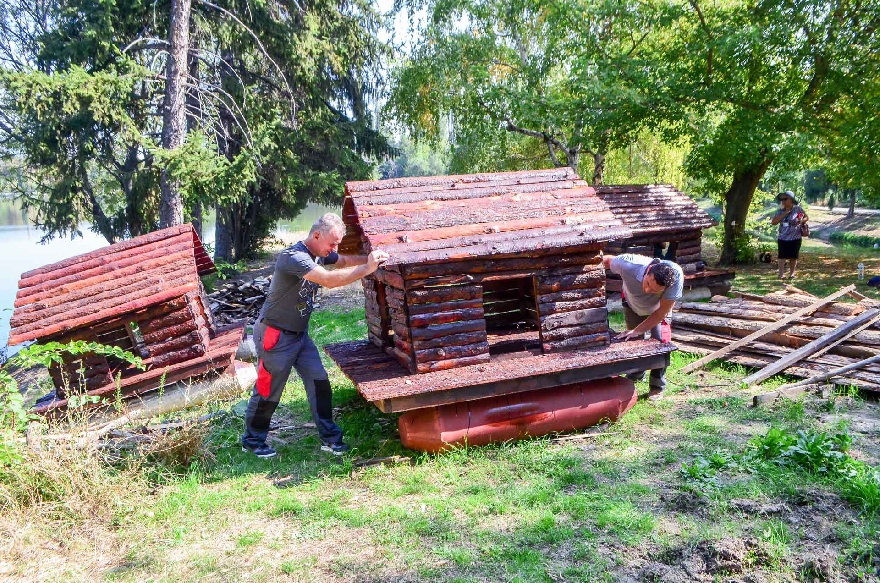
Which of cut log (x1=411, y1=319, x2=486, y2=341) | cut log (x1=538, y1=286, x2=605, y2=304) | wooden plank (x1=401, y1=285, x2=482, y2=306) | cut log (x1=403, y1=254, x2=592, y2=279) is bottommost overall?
cut log (x1=411, y1=319, x2=486, y2=341)

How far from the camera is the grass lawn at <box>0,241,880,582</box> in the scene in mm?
4102

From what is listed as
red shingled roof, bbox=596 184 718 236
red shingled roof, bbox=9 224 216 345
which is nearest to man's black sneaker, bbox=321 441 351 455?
red shingled roof, bbox=9 224 216 345

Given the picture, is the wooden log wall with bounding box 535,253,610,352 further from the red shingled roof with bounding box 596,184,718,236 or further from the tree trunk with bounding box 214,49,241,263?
the tree trunk with bounding box 214,49,241,263

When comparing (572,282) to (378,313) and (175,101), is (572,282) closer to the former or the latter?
(378,313)

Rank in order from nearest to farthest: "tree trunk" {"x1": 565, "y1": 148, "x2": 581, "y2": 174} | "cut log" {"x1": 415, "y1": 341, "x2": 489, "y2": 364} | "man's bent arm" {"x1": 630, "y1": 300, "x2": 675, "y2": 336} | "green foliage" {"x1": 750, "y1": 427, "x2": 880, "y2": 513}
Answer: "green foliage" {"x1": 750, "y1": 427, "x2": 880, "y2": 513} → "cut log" {"x1": 415, "y1": 341, "x2": 489, "y2": 364} → "man's bent arm" {"x1": 630, "y1": 300, "x2": 675, "y2": 336} → "tree trunk" {"x1": 565, "y1": 148, "x2": 581, "y2": 174}

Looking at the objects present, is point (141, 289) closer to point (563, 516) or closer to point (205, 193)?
point (563, 516)

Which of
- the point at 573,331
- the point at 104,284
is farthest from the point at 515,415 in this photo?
the point at 104,284

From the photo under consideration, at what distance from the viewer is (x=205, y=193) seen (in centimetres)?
1455

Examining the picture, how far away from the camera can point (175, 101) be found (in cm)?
1405

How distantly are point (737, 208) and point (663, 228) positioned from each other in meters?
6.17

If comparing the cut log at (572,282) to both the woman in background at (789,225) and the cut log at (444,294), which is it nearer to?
the cut log at (444,294)

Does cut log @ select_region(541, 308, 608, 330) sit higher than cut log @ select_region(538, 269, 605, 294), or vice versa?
cut log @ select_region(538, 269, 605, 294)

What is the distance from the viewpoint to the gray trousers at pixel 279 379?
19.6 feet

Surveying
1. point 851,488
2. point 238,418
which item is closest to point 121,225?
point 238,418
